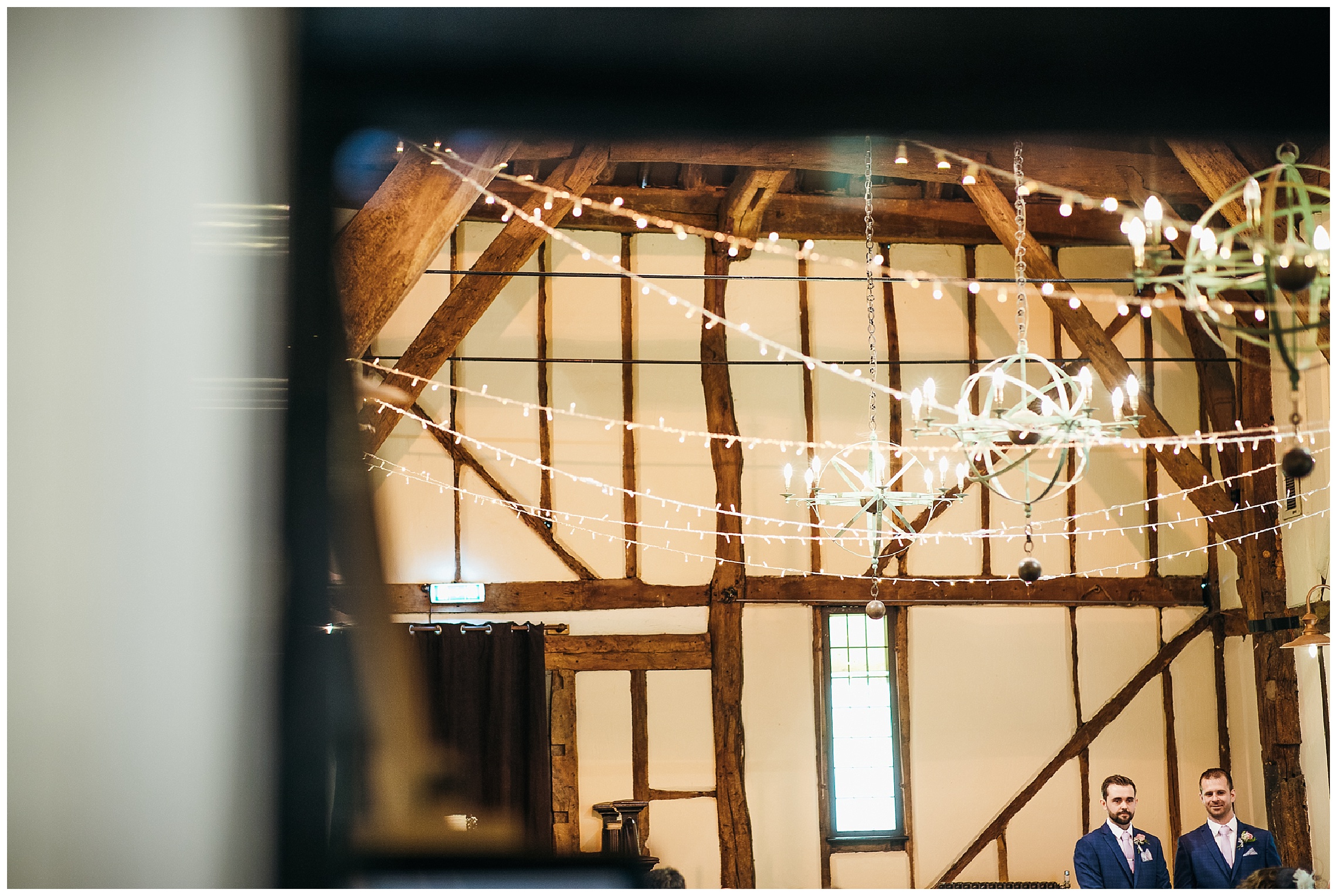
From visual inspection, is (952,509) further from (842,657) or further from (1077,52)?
(1077,52)

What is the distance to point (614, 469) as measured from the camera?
29.1ft

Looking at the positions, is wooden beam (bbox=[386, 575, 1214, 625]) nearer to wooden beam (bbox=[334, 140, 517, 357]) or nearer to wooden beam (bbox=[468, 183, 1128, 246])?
wooden beam (bbox=[468, 183, 1128, 246])

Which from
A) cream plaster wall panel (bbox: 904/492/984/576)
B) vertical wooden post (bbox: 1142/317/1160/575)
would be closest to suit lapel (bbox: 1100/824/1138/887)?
cream plaster wall panel (bbox: 904/492/984/576)

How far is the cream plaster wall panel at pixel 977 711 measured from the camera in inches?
344

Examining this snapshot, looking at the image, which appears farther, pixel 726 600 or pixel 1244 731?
pixel 1244 731

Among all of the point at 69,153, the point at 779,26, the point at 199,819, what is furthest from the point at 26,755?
the point at 779,26

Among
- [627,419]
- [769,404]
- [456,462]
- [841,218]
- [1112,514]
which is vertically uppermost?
[841,218]

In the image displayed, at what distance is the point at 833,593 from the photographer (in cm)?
881

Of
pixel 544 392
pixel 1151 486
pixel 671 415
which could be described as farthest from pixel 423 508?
pixel 1151 486

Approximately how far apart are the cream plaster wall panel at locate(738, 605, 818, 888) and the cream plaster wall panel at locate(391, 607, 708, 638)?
0.43 m

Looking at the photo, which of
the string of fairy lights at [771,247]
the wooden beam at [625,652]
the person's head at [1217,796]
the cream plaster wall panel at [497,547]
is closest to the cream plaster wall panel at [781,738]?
the wooden beam at [625,652]

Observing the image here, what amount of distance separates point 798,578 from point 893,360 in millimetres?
1936

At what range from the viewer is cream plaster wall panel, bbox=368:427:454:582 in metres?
8.52

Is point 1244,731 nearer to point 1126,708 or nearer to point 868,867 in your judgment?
point 1126,708
